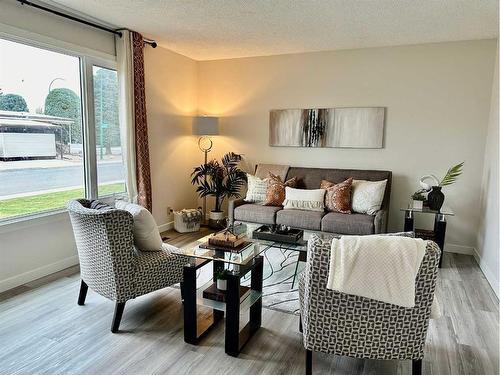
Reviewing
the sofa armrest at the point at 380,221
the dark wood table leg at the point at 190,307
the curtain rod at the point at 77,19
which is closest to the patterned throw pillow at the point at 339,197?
the sofa armrest at the point at 380,221

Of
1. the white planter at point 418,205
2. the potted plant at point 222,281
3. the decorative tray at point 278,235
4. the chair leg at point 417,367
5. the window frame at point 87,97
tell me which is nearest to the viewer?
the chair leg at point 417,367

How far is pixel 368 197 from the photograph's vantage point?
397cm

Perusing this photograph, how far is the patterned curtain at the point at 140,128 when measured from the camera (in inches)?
156

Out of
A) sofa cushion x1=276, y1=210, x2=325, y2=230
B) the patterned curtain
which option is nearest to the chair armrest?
sofa cushion x1=276, y1=210, x2=325, y2=230

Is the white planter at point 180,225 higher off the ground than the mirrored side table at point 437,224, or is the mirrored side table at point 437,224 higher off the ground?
the mirrored side table at point 437,224

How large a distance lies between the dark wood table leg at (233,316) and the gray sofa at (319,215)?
1.96m

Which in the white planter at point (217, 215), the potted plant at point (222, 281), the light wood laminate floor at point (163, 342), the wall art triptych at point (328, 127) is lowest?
the light wood laminate floor at point (163, 342)

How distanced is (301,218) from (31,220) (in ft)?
8.80

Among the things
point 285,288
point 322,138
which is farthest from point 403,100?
point 285,288

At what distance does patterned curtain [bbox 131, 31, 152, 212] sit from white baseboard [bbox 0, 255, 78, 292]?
0.99 meters

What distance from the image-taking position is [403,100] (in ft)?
13.9

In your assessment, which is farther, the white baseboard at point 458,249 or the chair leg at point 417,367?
the white baseboard at point 458,249

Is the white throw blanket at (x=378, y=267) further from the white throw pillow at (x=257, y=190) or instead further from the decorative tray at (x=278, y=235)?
the white throw pillow at (x=257, y=190)

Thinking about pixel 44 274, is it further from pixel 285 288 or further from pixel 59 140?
pixel 285 288
